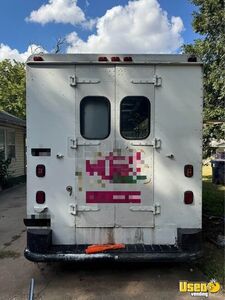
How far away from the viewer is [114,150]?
429 cm

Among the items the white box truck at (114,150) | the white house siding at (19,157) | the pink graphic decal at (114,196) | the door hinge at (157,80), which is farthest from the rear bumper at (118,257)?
the white house siding at (19,157)

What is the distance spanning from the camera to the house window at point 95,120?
4.31 meters

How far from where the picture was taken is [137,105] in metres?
4.32

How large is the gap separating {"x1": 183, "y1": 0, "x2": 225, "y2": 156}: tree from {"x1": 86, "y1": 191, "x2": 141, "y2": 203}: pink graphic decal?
699 cm

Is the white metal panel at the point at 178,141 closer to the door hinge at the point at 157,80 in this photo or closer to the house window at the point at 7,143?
the door hinge at the point at 157,80

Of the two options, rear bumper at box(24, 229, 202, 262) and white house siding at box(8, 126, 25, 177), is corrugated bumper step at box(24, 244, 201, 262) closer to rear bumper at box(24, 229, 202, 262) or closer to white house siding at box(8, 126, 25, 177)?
rear bumper at box(24, 229, 202, 262)

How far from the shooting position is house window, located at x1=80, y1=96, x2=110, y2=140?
170 inches

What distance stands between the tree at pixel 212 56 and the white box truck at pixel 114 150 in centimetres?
672

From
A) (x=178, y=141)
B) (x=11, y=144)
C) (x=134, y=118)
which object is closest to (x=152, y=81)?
(x=134, y=118)

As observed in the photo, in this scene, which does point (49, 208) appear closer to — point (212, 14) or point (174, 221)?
point (174, 221)

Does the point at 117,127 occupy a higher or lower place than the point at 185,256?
higher

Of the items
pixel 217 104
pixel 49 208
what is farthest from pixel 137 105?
pixel 217 104

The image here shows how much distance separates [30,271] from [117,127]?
242 cm

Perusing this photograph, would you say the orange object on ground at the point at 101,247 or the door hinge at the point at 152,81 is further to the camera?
the door hinge at the point at 152,81
